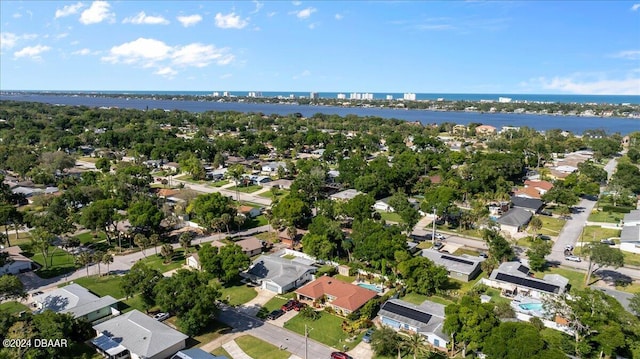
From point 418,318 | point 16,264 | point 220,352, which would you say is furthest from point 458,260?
point 16,264

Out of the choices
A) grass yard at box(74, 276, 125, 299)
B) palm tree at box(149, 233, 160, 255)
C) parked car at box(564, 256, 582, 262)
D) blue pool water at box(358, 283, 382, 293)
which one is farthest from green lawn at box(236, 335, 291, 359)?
parked car at box(564, 256, 582, 262)

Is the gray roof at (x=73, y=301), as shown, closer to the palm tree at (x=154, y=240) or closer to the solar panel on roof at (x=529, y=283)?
the palm tree at (x=154, y=240)

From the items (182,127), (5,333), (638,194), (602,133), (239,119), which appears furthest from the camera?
(239,119)

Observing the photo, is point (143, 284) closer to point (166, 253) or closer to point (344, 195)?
point (166, 253)

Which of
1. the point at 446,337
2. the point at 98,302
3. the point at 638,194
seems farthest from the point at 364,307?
the point at 638,194

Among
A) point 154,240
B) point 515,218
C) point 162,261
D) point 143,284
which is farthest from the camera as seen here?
point 515,218

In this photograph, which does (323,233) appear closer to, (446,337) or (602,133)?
(446,337)

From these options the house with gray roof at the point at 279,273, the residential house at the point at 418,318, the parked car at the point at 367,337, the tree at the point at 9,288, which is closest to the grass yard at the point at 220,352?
the house with gray roof at the point at 279,273
